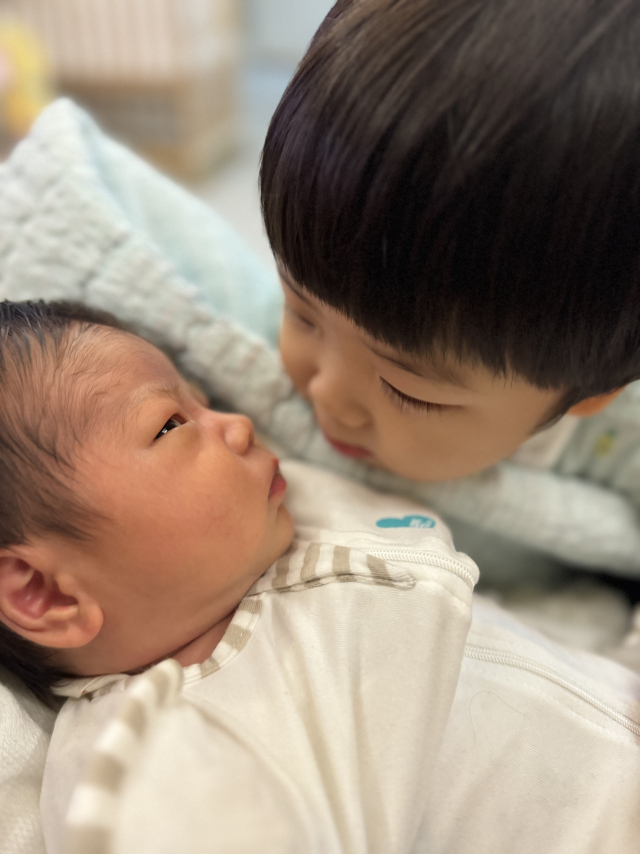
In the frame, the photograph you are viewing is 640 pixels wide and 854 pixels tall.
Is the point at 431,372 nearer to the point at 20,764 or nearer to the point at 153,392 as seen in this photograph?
the point at 153,392

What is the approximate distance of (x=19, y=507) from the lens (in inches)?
17.5

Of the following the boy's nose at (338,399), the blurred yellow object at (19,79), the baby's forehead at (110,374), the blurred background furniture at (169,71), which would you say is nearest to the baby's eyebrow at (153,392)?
the baby's forehead at (110,374)

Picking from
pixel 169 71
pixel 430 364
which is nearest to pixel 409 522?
pixel 430 364

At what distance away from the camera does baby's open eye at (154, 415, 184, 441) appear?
0.50m

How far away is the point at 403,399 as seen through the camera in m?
0.47

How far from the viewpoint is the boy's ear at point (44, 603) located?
0.45 m

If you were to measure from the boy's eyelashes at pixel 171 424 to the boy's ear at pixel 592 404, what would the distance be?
29cm

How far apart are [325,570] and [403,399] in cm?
13

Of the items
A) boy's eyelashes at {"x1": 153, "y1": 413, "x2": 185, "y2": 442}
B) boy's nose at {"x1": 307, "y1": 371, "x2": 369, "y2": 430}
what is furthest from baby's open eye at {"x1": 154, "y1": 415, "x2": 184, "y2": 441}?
boy's nose at {"x1": 307, "y1": 371, "x2": 369, "y2": 430}

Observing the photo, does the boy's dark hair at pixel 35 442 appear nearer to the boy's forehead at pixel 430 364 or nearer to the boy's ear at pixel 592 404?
the boy's forehead at pixel 430 364

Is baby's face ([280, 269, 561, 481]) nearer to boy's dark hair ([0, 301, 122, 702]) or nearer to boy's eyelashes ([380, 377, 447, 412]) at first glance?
boy's eyelashes ([380, 377, 447, 412])

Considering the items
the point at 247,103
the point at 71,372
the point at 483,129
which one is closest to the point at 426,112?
the point at 483,129

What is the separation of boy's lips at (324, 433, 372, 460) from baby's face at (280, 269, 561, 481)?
1.1 inches

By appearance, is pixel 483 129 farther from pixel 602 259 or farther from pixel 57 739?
pixel 57 739
